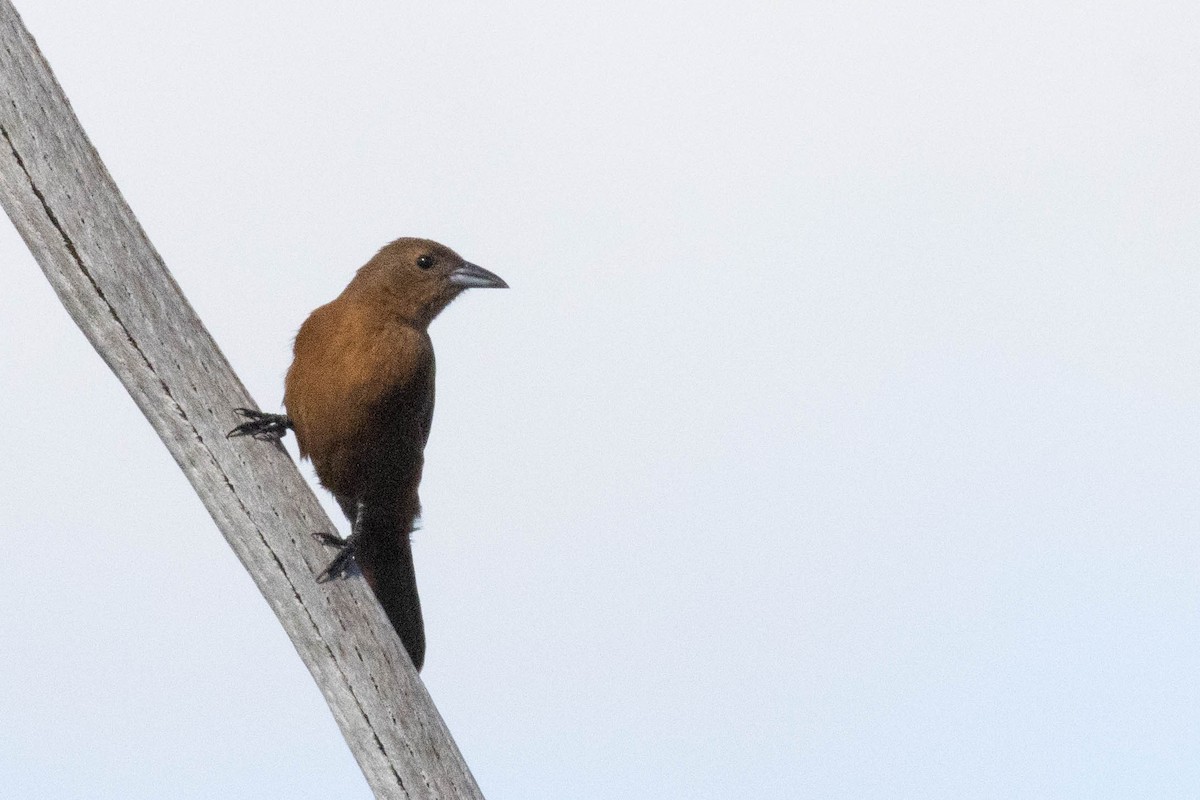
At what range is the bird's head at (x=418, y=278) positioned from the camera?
5559 millimetres

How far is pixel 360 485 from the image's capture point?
5.27 metres

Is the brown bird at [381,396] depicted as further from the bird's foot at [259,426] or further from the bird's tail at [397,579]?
the bird's foot at [259,426]

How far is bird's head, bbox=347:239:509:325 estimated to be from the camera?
219 inches

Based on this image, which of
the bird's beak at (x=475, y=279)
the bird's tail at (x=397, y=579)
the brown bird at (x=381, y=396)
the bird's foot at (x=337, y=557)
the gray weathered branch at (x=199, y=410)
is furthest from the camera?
the bird's beak at (x=475, y=279)

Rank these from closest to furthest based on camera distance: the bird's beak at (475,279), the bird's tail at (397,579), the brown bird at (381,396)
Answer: the brown bird at (381,396)
the bird's tail at (397,579)
the bird's beak at (475,279)

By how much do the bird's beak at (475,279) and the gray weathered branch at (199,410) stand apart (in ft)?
5.00

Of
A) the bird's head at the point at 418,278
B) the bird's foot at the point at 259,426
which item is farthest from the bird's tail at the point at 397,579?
the bird's foot at the point at 259,426

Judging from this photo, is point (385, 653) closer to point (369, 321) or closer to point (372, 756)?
point (372, 756)

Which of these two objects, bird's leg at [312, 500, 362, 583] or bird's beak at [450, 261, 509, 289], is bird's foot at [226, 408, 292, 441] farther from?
bird's beak at [450, 261, 509, 289]

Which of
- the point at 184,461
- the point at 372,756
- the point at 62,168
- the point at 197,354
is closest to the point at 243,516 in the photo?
the point at 184,461

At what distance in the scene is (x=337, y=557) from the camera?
14.5 ft

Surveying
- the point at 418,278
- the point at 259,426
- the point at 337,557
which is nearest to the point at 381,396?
the point at 418,278

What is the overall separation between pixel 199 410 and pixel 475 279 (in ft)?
5.66

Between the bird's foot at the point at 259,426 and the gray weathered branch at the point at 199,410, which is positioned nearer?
the gray weathered branch at the point at 199,410
